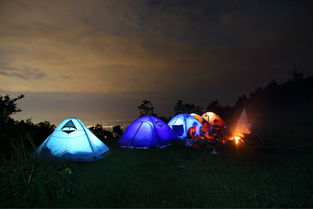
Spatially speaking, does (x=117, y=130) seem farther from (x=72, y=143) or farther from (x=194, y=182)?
(x=194, y=182)

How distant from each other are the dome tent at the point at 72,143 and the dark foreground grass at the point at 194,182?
1.67 feet

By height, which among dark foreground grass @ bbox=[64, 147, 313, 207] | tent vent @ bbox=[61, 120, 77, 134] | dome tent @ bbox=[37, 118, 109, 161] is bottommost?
dark foreground grass @ bbox=[64, 147, 313, 207]

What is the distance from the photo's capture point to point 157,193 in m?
5.27

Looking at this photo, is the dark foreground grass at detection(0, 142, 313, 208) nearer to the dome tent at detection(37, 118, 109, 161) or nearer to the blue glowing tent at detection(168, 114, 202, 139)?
the dome tent at detection(37, 118, 109, 161)

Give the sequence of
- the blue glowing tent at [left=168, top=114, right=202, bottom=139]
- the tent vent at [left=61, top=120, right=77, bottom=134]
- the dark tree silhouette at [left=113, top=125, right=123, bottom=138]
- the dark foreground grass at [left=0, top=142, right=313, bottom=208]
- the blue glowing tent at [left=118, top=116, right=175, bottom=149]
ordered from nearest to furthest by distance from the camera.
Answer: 1. the dark foreground grass at [left=0, top=142, right=313, bottom=208]
2. the tent vent at [left=61, top=120, right=77, bottom=134]
3. the blue glowing tent at [left=118, top=116, right=175, bottom=149]
4. the blue glowing tent at [left=168, top=114, right=202, bottom=139]
5. the dark tree silhouette at [left=113, top=125, right=123, bottom=138]

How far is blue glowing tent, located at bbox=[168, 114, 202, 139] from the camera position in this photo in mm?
15422

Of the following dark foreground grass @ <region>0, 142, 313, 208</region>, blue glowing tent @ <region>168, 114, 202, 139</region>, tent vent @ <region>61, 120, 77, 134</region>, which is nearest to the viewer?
dark foreground grass @ <region>0, 142, 313, 208</region>

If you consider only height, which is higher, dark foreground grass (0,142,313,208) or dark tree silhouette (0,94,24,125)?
dark tree silhouette (0,94,24,125)

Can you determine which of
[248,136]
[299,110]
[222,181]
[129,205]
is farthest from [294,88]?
[129,205]

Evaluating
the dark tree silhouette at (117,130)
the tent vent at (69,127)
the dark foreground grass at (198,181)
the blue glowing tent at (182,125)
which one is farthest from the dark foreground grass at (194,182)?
the dark tree silhouette at (117,130)

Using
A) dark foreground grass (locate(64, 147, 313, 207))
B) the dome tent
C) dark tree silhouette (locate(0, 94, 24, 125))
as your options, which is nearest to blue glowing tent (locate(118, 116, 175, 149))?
dark foreground grass (locate(64, 147, 313, 207))

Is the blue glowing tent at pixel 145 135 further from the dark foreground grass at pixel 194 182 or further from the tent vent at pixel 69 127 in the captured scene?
the tent vent at pixel 69 127

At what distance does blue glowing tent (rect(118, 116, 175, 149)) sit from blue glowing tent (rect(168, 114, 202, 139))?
3115 millimetres

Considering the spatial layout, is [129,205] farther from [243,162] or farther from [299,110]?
[299,110]
